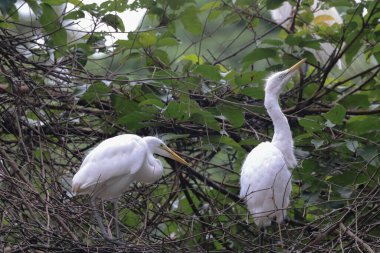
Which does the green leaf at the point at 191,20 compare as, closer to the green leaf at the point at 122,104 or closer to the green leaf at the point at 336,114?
the green leaf at the point at 122,104

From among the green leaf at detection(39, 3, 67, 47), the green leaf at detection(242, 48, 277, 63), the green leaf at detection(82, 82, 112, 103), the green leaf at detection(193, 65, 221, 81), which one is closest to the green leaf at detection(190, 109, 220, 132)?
the green leaf at detection(193, 65, 221, 81)

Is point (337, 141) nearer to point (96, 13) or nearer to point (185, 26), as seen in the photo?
point (185, 26)

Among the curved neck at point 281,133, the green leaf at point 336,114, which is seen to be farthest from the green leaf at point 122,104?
the green leaf at point 336,114

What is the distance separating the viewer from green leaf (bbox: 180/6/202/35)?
13.1 feet

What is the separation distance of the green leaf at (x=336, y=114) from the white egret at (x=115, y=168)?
720 millimetres

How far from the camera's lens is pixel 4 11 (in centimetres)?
326

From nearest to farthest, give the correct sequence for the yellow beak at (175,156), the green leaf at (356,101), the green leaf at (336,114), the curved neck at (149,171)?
the green leaf at (336,114) < the curved neck at (149,171) < the yellow beak at (175,156) < the green leaf at (356,101)

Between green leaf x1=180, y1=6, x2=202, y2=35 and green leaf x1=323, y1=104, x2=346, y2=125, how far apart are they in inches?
34.3

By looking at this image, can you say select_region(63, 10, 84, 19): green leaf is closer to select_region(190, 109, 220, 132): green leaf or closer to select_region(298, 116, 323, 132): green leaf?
select_region(190, 109, 220, 132): green leaf

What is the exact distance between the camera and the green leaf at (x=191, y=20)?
4.00 metres

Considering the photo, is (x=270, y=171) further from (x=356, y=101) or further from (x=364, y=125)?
(x=356, y=101)

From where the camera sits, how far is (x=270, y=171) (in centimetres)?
360

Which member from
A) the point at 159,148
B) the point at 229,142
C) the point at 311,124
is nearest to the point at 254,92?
the point at 229,142

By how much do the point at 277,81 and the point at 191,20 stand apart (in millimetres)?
525
